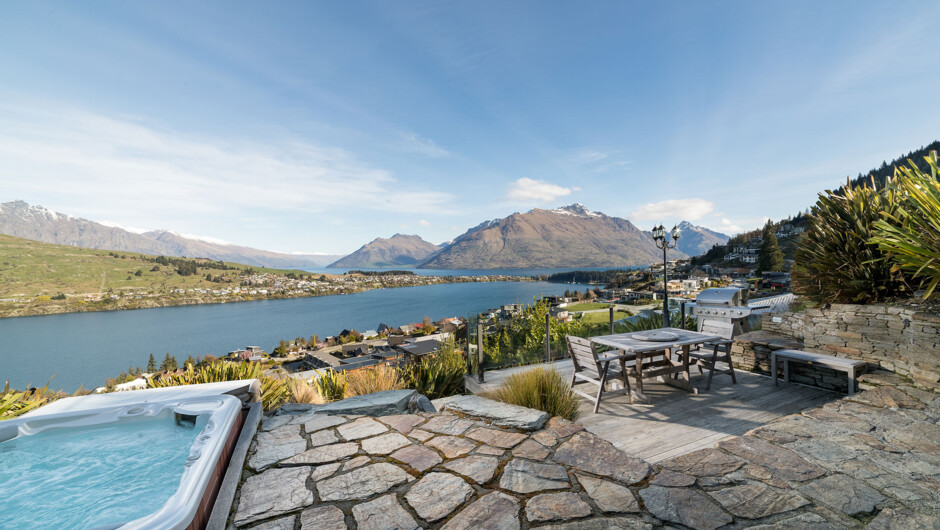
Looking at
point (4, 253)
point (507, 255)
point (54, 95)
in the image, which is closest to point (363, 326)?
point (54, 95)

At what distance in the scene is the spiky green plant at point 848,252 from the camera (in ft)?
14.9

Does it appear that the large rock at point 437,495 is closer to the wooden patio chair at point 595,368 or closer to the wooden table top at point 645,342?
the wooden patio chair at point 595,368

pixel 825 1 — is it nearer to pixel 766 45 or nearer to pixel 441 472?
pixel 766 45

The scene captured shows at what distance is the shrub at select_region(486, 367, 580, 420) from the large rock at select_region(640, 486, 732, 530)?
142cm

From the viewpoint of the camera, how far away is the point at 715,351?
434 cm

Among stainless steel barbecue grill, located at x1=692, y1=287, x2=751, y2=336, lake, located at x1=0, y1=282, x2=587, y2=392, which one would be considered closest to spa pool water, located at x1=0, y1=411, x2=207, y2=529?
stainless steel barbecue grill, located at x1=692, y1=287, x2=751, y2=336

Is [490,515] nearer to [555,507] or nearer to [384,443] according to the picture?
[555,507]

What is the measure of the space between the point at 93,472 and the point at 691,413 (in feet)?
18.7

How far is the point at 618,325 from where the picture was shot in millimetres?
8289

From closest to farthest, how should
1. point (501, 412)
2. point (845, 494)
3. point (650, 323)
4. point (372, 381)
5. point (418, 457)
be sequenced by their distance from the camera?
1. point (845, 494)
2. point (418, 457)
3. point (501, 412)
4. point (372, 381)
5. point (650, 323)

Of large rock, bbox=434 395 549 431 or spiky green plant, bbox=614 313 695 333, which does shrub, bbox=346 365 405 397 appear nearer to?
large rock, bbox=434 395 549 431

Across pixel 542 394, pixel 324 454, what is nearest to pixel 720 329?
pixel 542 394

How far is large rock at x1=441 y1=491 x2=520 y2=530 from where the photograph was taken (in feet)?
5.62

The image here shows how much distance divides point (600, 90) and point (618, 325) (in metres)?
11.6
